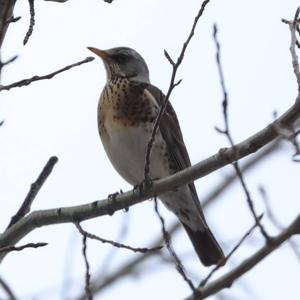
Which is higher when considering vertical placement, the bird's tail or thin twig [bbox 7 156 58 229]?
thin twig [bbox 7 156 58 229]

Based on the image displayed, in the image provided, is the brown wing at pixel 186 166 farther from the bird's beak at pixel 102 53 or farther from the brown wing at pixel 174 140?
the bird's beak at pixel 102 53

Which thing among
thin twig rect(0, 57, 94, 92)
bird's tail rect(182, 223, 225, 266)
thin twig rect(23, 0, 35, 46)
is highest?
thin twig rect(23, 0, 35, 46)

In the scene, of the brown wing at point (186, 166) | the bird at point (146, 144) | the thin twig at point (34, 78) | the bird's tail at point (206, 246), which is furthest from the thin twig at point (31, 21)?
the bird's tail at point (206, 246)

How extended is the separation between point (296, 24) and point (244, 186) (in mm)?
1166

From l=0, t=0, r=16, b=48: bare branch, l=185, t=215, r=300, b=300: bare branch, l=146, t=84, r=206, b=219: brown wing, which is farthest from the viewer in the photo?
l=146, t=84, r=206, b=219: brown wing

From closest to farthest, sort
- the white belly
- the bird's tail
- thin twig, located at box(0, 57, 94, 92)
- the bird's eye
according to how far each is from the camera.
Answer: thin twig, located at box(0, 57, 94, 92) < the white belly < the bird's tail < the bird's eye

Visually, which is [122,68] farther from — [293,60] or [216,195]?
[293,60]

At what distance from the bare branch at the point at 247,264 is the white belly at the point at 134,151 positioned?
3.21m

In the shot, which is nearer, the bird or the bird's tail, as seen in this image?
the bird

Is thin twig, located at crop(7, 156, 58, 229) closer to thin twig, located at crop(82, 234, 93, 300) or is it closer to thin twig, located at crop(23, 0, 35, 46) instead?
thin twig, located at crop(82, 234, 93, 300)

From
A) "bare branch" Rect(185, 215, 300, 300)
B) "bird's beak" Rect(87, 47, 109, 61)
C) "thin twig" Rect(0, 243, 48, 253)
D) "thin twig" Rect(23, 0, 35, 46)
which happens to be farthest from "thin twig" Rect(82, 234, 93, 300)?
"bird's beak" Rect(87, 47, 109, 61)

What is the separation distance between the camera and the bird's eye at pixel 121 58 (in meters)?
7.39

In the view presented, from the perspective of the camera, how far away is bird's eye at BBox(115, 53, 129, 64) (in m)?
7.39

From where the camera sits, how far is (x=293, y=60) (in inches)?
145
